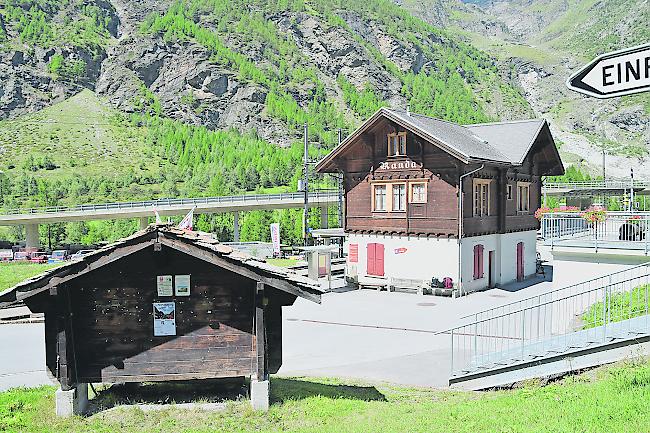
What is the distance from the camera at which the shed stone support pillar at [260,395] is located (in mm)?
10273

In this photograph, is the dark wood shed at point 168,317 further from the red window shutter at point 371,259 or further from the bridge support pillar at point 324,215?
the bridge support pillar at point 324,215

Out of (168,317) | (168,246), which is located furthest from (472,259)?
(168,246)

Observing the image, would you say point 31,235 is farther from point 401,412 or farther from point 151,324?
point 401,412

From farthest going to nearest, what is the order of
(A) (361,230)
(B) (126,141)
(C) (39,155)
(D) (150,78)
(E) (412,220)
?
(D) (150,78) < (B) (126,141) < (C) (39,155) < (A) (361,230) < (E) (412,220)

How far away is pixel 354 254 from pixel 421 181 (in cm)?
551

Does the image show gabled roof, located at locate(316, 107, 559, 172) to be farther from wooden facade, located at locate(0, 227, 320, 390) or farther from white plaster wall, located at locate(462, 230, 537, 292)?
wooden facade, located at locate(0, 227, 320, 390)

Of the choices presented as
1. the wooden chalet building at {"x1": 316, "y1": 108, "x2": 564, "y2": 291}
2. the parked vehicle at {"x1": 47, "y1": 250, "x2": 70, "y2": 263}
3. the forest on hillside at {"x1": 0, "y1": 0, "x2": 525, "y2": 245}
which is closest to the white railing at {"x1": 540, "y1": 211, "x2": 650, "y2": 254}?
the wooden chalet building at {"x1": 316, "y1": 108, "x2": 564, "y2": 291}

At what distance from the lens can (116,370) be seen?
1029cm

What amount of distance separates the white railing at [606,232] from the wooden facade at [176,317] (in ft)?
43.3

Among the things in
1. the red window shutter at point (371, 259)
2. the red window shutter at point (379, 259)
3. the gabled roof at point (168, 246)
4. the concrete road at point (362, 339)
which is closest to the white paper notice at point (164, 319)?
the gabled roof at point (168, 246)

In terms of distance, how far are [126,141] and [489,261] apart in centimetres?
11837

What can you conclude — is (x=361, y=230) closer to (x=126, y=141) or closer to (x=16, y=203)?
(x=16, y=203)

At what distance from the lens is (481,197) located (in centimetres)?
3102

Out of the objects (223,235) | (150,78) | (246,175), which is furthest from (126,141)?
(223,235)
